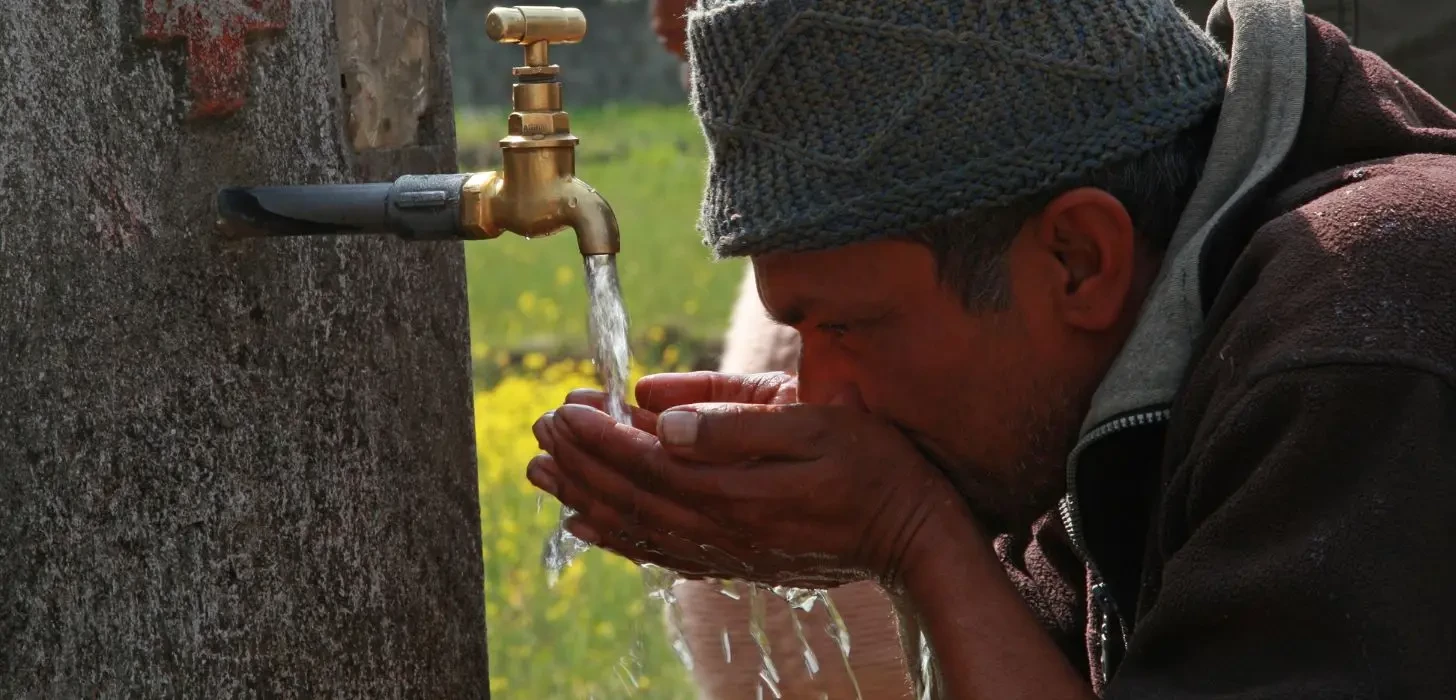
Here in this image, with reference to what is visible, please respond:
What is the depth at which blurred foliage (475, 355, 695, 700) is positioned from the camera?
4.54 m

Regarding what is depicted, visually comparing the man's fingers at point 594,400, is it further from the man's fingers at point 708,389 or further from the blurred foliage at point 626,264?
the blurred foliage at point 626,264

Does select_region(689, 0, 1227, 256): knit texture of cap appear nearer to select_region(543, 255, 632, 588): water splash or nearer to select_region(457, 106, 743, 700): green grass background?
select_region(543, 255, 632, 588): water splash

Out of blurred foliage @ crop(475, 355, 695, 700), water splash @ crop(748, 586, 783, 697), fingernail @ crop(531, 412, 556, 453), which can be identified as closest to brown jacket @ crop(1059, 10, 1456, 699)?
fingernail @ crop(531, 412, 556, 453)

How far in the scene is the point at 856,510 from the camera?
6.73ft

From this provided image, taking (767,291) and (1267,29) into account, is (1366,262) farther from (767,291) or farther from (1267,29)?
(767,291)

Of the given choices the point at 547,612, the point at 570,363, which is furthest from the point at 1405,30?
the point at 570,363

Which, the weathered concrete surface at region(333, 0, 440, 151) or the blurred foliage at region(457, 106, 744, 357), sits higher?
the weathered concrete surface at region(333, 0, 440, 151)

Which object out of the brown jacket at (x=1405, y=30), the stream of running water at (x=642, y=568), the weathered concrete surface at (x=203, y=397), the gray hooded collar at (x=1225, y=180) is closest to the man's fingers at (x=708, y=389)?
the stream of running water at (x=642, y=568)

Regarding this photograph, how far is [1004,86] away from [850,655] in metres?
1.44

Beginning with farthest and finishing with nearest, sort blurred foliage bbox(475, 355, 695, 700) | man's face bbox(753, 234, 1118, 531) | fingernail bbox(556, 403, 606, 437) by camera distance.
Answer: blurred foliage bbox(475, 355, 695, 700) < fingernail bbox(556, 403, 606, 437) < man's face bbox(753, 234, 1118, 531)

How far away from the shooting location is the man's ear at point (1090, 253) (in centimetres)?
197

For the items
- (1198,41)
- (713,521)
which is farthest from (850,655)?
(1198,41)

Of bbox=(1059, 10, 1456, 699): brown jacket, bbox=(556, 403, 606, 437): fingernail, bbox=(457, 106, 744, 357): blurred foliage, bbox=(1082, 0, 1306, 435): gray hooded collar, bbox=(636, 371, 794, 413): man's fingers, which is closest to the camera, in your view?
bbox=(1059, 10, 1456, 699): brown jacket

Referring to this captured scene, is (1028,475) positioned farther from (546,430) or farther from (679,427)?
(546,430)
